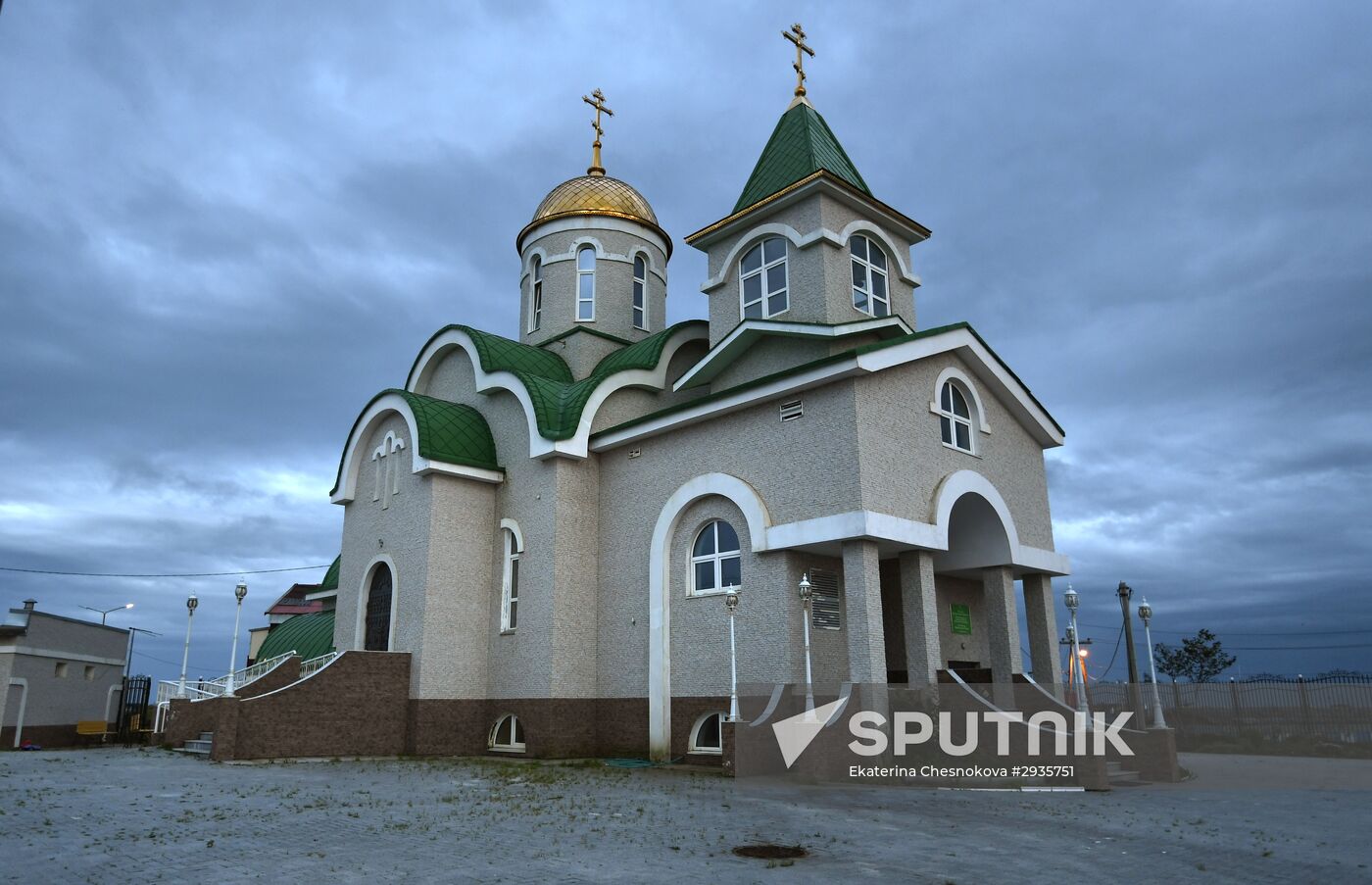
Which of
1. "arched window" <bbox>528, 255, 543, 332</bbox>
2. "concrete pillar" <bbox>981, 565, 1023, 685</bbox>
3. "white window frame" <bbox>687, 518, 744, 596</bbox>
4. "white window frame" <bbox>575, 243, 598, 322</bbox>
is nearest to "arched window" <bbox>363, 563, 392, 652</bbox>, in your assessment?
"white window frame" <bbox>687, 518, 744, 596</bbox>

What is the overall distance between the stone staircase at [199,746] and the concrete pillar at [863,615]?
11.6 metres

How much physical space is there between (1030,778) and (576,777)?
20.2 ft

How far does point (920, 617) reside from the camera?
1425 cm

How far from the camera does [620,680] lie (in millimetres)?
16688

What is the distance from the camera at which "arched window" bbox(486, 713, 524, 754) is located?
57.4ft

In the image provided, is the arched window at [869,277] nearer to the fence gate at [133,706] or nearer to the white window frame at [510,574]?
the white window frame at [510,574]

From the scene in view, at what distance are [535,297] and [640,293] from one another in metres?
2.64

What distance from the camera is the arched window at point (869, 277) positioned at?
17.6m

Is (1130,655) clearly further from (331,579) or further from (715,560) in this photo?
(331,579)

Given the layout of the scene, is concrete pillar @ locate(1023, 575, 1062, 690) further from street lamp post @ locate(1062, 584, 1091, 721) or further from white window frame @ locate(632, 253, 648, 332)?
white window frame @ locate(632, 253, 648, 332)

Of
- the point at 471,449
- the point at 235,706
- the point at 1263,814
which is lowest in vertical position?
the point at 1263,814

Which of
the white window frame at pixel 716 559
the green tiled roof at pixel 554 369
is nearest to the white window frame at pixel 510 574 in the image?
the green tiled roof at pixel 554 369

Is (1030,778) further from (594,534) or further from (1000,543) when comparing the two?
(594,534)

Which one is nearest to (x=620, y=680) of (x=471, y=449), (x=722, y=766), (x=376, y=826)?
(x=722, y=766)
